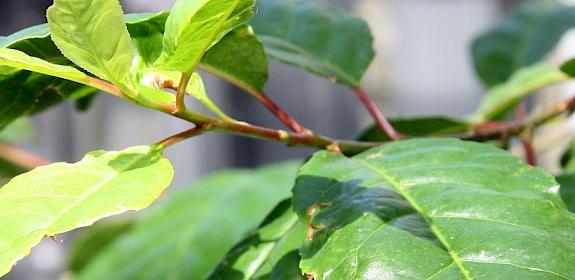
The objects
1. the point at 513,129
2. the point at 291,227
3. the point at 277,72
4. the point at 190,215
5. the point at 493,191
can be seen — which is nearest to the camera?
the point at 493,191

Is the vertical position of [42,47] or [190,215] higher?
[42,47]

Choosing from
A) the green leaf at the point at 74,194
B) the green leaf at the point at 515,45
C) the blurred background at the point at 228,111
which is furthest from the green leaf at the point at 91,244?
the blurred background at the point at 228,111

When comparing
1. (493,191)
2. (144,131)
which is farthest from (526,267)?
(144,131)

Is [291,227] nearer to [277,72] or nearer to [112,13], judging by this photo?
[112,13]

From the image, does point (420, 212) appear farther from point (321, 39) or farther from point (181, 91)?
point (321, 39)

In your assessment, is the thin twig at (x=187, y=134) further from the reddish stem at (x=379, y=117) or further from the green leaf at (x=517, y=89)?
the green leaf at (x=517, y=89)

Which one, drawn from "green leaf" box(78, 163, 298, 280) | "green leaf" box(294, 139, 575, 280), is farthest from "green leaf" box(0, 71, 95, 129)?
"green leaf" box(78, 163, 298, 280)

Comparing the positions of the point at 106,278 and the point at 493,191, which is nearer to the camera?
the point at 493,191
